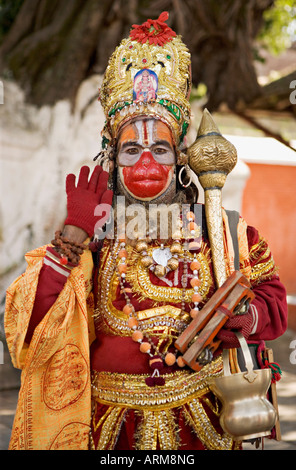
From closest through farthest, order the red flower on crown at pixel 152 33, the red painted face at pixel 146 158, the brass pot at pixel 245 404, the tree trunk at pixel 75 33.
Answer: the brass pot at pixel 245 404 < the red painted face at pixel 146 158 < the red flower on crown at pixel 152 33 < the tree trunk at pixel 75 33

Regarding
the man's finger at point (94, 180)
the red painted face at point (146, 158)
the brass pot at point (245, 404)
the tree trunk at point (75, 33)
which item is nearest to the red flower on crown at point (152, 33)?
the red painted face at point (146, 158)

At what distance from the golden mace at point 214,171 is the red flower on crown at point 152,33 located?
1.55 ft

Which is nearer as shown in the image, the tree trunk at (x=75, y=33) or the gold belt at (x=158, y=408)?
the gold belt at (x=158, y=408)

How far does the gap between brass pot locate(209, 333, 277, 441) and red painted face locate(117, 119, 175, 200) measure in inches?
32.6

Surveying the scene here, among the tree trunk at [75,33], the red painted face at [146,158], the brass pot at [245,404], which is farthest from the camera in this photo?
the tree trunk at [75,33]

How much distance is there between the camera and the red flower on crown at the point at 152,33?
2.59 meters

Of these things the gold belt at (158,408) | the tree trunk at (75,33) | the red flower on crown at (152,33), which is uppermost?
the tree trunk at (75,33)

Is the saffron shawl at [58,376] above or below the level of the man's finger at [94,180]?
below

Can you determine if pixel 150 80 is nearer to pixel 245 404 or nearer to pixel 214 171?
pixel 214 171

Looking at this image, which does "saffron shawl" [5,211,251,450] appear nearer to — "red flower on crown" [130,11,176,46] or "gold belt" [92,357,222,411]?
"gold belt" [92,357,222,411]

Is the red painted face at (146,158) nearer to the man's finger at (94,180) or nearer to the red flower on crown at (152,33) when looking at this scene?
the man's finger at (94,180)

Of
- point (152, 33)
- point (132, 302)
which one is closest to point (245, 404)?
point (132, 302)

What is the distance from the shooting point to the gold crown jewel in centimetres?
254
